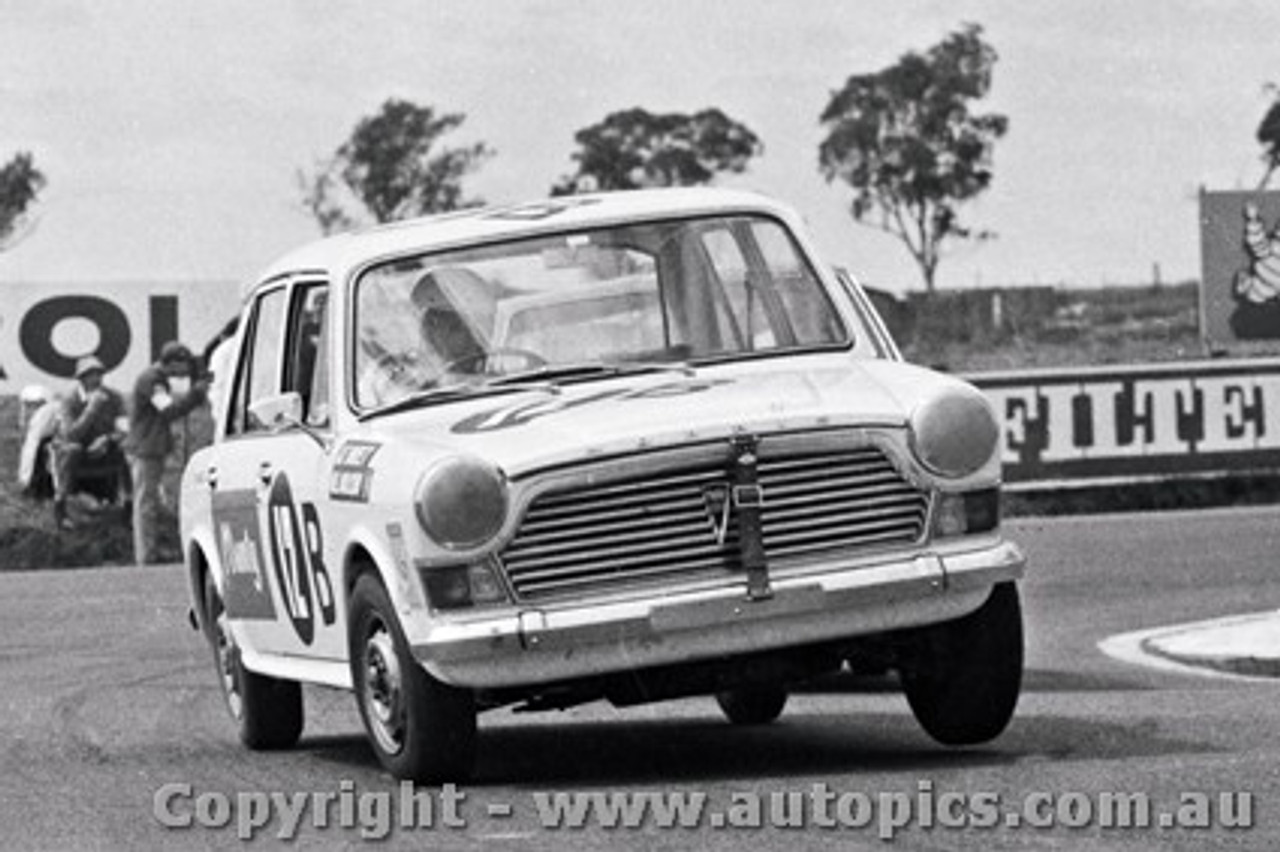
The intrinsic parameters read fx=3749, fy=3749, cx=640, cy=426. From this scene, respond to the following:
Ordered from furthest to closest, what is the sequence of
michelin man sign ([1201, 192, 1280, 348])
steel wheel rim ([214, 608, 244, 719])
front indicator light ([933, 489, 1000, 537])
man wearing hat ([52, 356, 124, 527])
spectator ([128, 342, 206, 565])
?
michelin man sign ([1201, 192, 1280, 348])
man wearing hat ([52, 356, 124, 527])
spectator ([128, 342, 206, 565])
steel wheel rim ([214, 608, 244, 719])
front indicator light ([933, 489, 1000, 537])

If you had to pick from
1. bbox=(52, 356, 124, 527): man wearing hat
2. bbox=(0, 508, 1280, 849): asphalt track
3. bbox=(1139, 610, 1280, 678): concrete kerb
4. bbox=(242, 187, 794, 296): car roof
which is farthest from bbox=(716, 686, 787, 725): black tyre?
bbox=(52, 356, 124, 527): man wearing hat

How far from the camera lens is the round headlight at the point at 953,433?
10648 mm

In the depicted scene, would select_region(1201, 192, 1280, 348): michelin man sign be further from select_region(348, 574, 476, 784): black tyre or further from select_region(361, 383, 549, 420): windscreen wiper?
select_region(348, 574, 476, 784): black tyre

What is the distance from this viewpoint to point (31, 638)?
2006cm

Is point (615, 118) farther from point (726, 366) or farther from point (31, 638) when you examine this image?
point (726, 366)

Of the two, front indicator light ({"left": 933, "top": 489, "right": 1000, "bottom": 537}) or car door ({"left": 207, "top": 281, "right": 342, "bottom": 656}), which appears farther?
car door ({"left": 207, "top": 281, "right": 342, "bottom": 656})

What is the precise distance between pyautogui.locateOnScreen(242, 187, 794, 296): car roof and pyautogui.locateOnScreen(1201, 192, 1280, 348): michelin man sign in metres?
29.8

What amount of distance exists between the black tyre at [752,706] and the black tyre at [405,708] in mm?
2278

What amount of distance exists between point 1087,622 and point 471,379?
8.07 meters

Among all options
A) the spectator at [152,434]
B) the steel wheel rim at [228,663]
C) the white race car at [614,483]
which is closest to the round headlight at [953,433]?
the white race car at [614,483]

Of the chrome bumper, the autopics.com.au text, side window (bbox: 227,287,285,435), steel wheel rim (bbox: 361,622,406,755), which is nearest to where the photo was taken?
the autopics.com.au text

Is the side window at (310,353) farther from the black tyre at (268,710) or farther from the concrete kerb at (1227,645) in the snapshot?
the concrete kerb at (1227,645)

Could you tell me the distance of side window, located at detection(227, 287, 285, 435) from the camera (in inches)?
496

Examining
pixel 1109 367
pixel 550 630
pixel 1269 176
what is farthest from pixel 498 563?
pixel 1269 176
